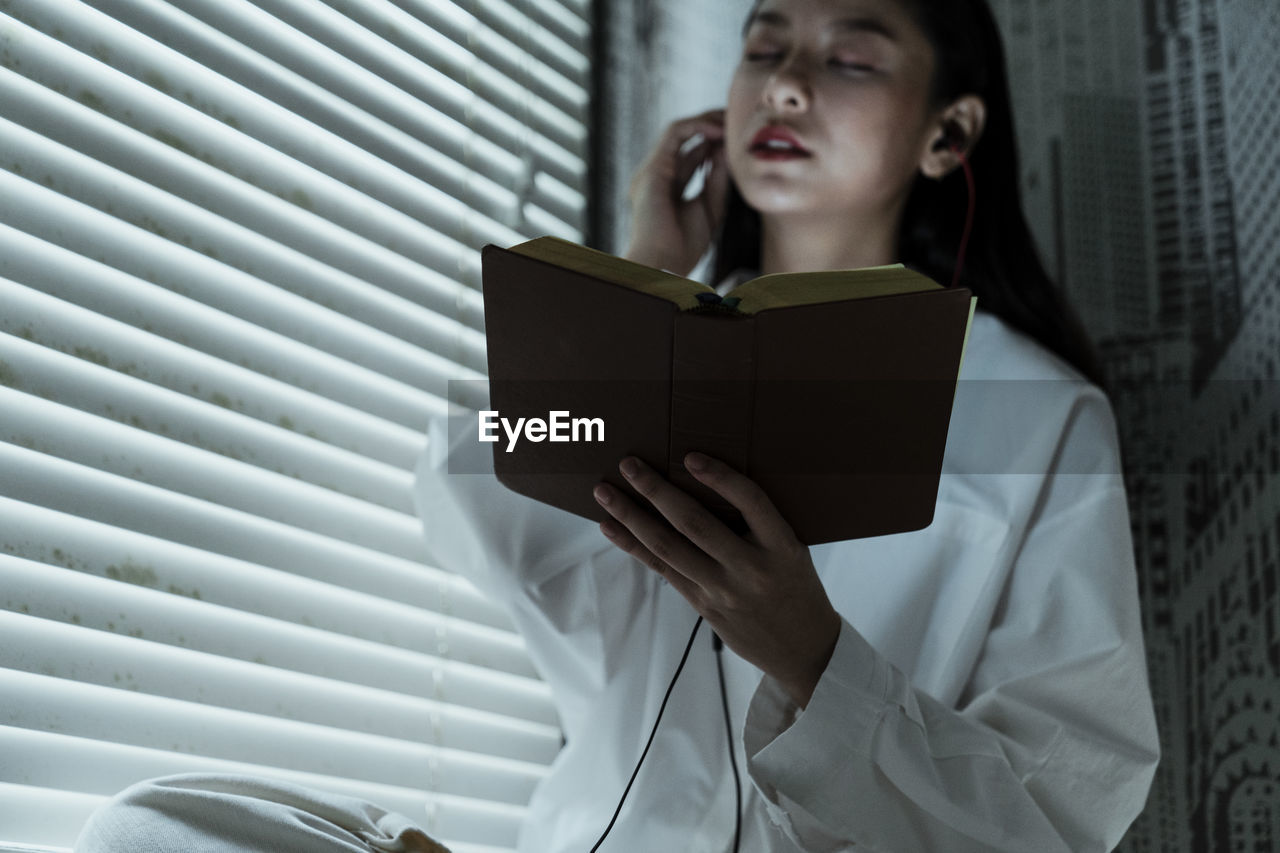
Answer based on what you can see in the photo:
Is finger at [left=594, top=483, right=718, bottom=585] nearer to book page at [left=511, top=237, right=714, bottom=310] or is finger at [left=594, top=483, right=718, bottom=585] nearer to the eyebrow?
Answer: book page at [left=511, top=237, right=714, bottom=310]

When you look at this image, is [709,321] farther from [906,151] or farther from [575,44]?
[575,44]

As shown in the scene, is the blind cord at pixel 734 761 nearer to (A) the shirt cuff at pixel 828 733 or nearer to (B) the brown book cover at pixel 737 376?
(A) the shirt cuff at pixel 828 733

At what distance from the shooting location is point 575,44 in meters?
2.04

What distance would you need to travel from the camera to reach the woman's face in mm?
1612

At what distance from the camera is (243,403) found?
1297mm

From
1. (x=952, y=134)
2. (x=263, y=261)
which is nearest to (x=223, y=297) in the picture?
(x=263, y=261)

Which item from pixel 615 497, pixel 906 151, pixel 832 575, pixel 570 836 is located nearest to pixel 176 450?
pixel 615 497

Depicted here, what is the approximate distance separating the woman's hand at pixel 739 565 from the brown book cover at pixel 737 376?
0.02m

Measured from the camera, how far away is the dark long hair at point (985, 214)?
1710 mm

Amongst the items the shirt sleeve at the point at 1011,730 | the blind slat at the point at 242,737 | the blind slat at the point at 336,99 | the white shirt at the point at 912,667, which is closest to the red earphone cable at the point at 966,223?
the white shirt at the point at 912,667

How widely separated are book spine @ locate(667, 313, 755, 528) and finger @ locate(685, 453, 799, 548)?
15 millimetres

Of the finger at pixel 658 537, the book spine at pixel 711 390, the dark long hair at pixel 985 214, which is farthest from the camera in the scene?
the dark long hair at pixel 985 214

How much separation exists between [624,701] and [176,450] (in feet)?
1.94

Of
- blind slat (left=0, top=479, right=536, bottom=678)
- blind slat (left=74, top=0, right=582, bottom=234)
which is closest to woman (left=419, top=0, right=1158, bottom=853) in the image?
blind slat (left=0, top=479, right=536, bottom=678)
